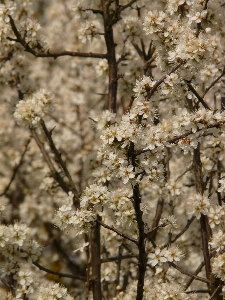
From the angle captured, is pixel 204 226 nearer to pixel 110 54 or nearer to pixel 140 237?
pixel 140 237

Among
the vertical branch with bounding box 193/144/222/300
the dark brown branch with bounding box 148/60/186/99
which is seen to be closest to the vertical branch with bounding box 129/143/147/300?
the dark brown branch with bounding box 148/60/186/99

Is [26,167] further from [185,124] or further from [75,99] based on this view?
[185,124]

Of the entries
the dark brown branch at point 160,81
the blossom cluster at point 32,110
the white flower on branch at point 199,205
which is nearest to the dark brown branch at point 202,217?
the white flower on branch at point 199,205

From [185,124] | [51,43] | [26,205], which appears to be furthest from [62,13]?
[185,124]

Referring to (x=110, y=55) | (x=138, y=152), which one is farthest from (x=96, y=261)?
(x=110, y=55)

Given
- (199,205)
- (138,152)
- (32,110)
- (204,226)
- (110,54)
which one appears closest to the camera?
(138,152)

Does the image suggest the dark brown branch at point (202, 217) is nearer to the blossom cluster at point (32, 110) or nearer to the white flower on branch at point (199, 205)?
the white flower on branch at point (199, 205)

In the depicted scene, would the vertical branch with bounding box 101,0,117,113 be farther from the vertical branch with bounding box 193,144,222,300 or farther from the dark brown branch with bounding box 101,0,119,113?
the vertical branch with bounding box 193,144,222,300
